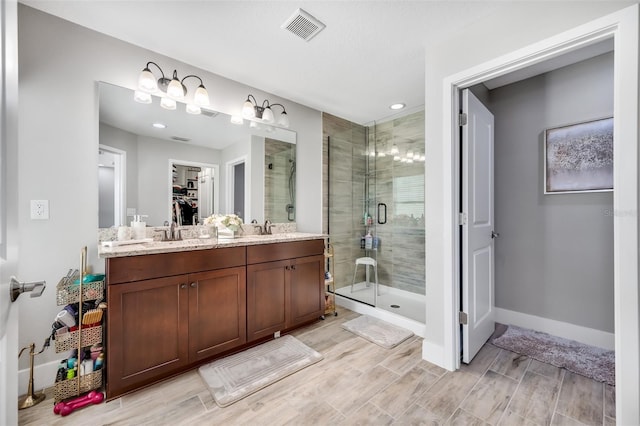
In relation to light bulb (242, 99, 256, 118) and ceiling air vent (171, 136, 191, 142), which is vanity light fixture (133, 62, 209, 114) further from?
light bulb (242, 99, 256, 118)

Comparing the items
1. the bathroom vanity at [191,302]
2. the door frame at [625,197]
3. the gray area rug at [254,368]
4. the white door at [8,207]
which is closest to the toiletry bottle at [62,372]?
the bathroom vanity at [191,302]

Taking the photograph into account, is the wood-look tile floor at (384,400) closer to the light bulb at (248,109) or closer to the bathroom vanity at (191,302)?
the bathroom vanity at (191,302)

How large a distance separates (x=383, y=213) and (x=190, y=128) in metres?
2.62

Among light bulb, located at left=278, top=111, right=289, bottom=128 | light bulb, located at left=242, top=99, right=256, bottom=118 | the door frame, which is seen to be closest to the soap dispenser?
light bulb, located at left=242, top=99, right=256, bottom=118

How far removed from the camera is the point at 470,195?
6.90 feet

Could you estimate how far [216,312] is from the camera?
6.57 feet

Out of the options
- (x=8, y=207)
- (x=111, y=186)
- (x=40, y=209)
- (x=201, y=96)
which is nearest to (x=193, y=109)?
(x=201, y=96)

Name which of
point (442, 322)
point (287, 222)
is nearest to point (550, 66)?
point (442, 322)

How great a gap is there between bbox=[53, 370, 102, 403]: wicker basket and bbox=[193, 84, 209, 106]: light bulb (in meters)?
2.10

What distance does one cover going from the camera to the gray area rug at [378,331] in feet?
7.85

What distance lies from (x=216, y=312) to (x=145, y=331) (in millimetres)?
449

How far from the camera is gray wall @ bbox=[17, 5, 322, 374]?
1720 millimetres

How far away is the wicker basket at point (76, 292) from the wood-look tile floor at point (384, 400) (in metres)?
0.64

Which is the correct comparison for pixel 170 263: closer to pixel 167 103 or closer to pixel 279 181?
pixel 167 103
